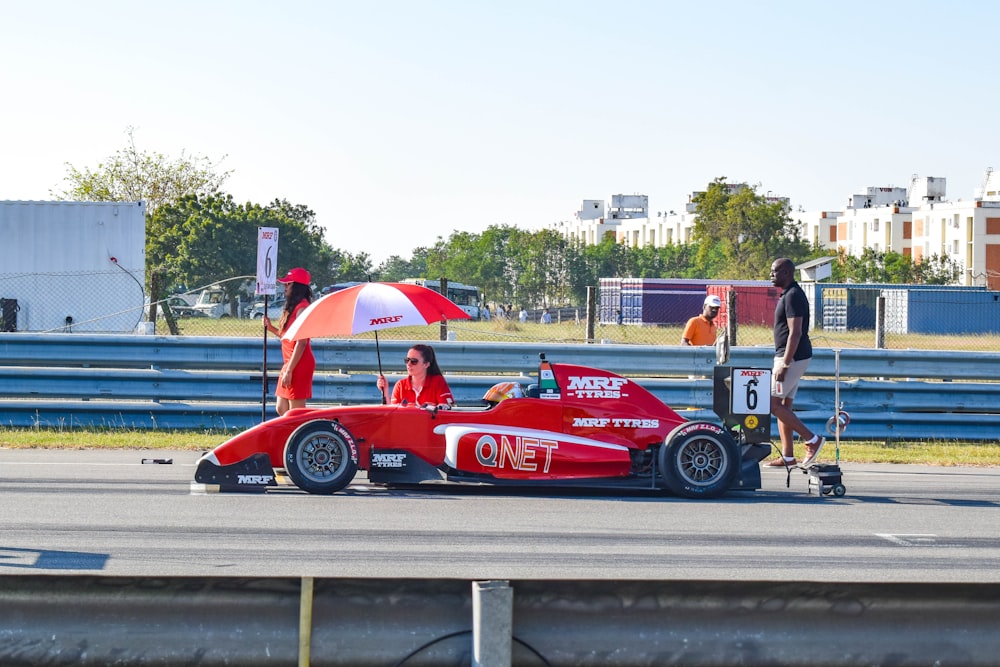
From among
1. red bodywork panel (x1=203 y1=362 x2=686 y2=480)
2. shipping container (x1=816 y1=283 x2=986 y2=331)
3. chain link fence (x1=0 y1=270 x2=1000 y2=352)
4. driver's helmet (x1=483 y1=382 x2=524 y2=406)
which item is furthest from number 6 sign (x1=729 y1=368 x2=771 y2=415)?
shipping container (x1=816 y1=283 x2=986 y2=331)

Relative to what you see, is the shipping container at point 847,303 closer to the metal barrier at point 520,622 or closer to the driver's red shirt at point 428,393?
the driver's red shirt at point 428,393

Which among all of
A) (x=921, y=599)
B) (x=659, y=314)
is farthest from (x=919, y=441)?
(x=659, y=314)

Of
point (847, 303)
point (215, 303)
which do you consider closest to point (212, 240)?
point (215, 303)

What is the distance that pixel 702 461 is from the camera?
9.32 m

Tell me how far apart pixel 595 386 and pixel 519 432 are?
0.69 metres

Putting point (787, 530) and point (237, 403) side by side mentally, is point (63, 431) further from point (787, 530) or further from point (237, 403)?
point (787, 530)

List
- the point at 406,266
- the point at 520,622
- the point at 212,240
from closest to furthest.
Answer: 1. the point at 520,622
2. the point at 212,240
3. the point at 406,266

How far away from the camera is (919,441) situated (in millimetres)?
13500

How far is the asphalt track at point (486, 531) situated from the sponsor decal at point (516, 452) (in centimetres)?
27

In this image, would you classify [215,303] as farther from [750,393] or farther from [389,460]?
[750,393]

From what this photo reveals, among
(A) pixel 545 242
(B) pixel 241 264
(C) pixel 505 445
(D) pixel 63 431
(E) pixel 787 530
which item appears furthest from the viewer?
(A) pixel 545 242

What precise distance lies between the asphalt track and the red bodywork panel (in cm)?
27

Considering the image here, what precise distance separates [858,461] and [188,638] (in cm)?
960

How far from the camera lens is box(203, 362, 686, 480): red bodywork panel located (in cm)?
902
